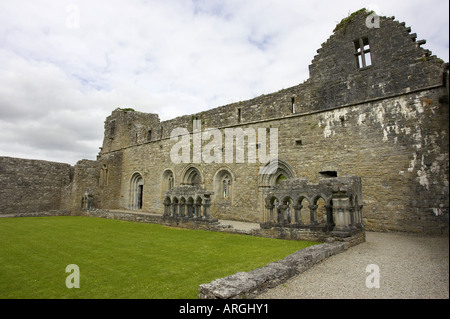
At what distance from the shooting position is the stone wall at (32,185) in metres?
18.4

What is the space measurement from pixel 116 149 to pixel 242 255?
67.1 feet

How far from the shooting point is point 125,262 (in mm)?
5406

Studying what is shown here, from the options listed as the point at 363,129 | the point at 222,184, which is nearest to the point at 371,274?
the point at 363,129

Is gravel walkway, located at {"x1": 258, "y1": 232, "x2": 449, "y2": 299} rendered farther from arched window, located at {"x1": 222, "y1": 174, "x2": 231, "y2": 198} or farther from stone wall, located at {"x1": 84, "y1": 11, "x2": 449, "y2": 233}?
arched window, located at {"x1": 222, "y1": 174, "x2": 231, "y2": 198}

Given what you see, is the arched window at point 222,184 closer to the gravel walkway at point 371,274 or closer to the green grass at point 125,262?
the green grass at point 125,262

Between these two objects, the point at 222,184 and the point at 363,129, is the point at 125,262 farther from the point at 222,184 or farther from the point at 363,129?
the point at 222,184

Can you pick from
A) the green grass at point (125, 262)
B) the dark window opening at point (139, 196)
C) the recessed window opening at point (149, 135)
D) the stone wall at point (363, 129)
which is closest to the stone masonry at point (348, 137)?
the stone wall at point (363, 129)

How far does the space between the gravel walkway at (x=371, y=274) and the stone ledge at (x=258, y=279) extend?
104 mm

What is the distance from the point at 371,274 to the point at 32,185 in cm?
2243

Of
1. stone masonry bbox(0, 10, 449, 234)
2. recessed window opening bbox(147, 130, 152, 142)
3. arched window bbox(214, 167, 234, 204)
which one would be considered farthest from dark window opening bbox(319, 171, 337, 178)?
recessed window opening bbox(147, 130, 152, 142)

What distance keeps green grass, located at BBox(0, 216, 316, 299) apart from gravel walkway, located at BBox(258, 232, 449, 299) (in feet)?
3.58

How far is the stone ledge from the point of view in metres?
3.32

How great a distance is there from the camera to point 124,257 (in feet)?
19.2

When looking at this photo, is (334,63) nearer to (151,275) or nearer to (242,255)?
(242,255)
